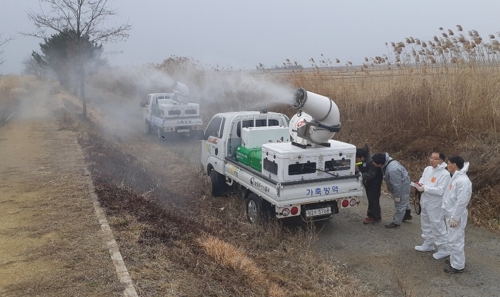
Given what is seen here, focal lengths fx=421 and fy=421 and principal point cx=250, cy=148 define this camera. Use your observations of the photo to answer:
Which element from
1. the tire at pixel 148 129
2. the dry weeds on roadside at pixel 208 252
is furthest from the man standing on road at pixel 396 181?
the tire at pixel 148 129

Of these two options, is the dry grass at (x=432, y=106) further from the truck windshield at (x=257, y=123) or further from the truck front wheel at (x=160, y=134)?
the truck front wheel at (x=160, y=134)

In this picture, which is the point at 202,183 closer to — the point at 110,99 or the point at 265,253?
the point at 265,253

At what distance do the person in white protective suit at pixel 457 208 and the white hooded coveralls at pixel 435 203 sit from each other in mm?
282

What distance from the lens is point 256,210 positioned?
25.6 ft

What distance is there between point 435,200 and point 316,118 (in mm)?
2257

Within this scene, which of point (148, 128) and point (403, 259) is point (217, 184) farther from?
point (148, 128)

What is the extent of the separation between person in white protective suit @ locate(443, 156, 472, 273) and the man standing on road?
152cm

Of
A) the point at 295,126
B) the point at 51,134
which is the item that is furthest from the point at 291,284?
the point at 51,134

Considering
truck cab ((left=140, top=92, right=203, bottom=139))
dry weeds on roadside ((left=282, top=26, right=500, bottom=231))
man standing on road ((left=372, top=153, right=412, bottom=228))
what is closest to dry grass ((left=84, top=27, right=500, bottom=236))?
dry weeds on roadside ((left=282, top=26, right=500, bottom=231))

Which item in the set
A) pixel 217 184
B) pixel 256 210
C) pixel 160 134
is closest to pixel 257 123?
pixel 217 184

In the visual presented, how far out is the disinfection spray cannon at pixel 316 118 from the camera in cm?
696

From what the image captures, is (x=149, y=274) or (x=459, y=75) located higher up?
(x=459, y=75)

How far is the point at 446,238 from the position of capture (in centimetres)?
630

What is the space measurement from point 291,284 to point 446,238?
2.57m
